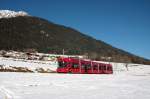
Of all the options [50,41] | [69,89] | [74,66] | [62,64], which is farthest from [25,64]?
[50,41]

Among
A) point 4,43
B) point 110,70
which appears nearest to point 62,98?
point 110,70

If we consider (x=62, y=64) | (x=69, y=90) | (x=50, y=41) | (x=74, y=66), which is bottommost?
(x=69, y=90)

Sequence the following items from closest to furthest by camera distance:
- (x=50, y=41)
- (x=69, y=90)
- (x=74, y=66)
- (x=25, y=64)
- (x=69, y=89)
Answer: (x=69, y=90)
(x=69, y=89)
(x=74, y=66)
(x=25, y=64)
(x=50, y=41)

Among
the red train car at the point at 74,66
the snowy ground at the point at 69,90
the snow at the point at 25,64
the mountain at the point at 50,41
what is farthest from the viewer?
the mountain at the point at 50,41

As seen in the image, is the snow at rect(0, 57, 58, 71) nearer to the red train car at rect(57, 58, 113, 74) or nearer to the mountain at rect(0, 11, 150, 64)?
the red train car at rect(57, 58, 113, 74)

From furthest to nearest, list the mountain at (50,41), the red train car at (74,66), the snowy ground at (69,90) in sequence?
the mountain at (50,41), the red train car at (74,66), the snowy ground at (69,90)

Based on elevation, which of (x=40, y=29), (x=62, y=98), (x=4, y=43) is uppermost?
(x=40, y=29)

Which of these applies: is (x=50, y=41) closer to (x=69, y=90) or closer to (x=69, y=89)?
(x=69, y=89)

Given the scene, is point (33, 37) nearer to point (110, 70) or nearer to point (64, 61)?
point (110, 70)

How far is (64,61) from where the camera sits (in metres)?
40.8

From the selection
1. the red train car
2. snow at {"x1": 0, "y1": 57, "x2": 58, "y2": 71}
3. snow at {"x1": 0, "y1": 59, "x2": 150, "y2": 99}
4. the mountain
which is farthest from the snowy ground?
the mountain

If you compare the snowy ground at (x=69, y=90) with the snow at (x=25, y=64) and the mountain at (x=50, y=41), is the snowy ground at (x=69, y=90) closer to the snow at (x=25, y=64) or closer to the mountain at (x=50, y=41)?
the snow at (x=25, y=64)

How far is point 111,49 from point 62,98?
18269 cm

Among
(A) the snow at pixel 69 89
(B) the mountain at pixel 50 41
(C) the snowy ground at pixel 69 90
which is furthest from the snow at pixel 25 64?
(B) the mountain at pixel 50 41
